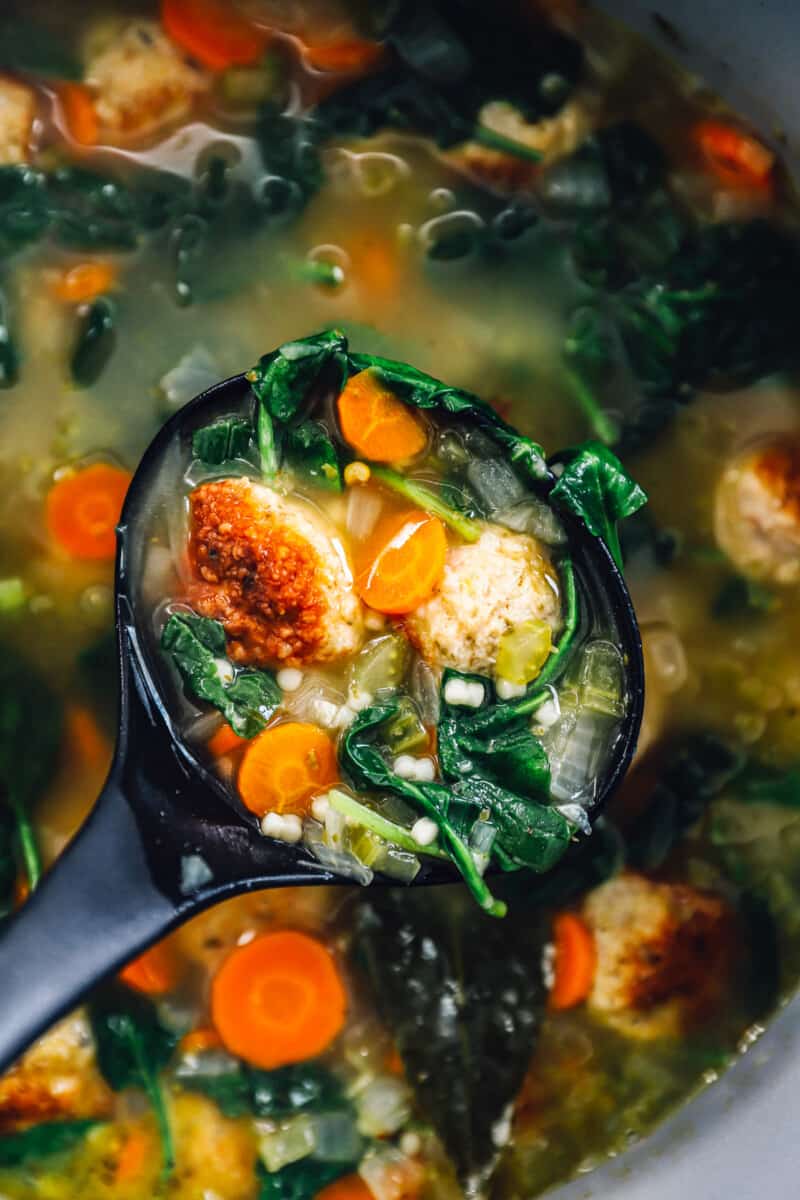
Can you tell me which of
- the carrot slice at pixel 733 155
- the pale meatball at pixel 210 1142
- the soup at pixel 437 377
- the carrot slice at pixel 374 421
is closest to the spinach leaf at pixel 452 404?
the carrot slice at pixel 374 421

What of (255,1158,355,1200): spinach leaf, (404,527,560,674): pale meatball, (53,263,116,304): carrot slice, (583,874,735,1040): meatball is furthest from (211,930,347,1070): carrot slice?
(53,263,116,304): carrot slice

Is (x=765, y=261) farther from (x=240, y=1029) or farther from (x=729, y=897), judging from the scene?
(x=240, y=1029)

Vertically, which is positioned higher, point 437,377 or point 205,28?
point 205,28

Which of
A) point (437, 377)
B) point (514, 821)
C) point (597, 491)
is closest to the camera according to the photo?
point (514, 821)

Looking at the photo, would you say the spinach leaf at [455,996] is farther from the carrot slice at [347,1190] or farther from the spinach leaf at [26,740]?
the spinach leaf at [26,740]

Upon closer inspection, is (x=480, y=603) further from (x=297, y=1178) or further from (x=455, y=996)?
(x=297, y=1178)

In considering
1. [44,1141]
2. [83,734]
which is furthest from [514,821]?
[44,1141]

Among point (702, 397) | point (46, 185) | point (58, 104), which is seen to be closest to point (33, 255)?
point (46, 185)
